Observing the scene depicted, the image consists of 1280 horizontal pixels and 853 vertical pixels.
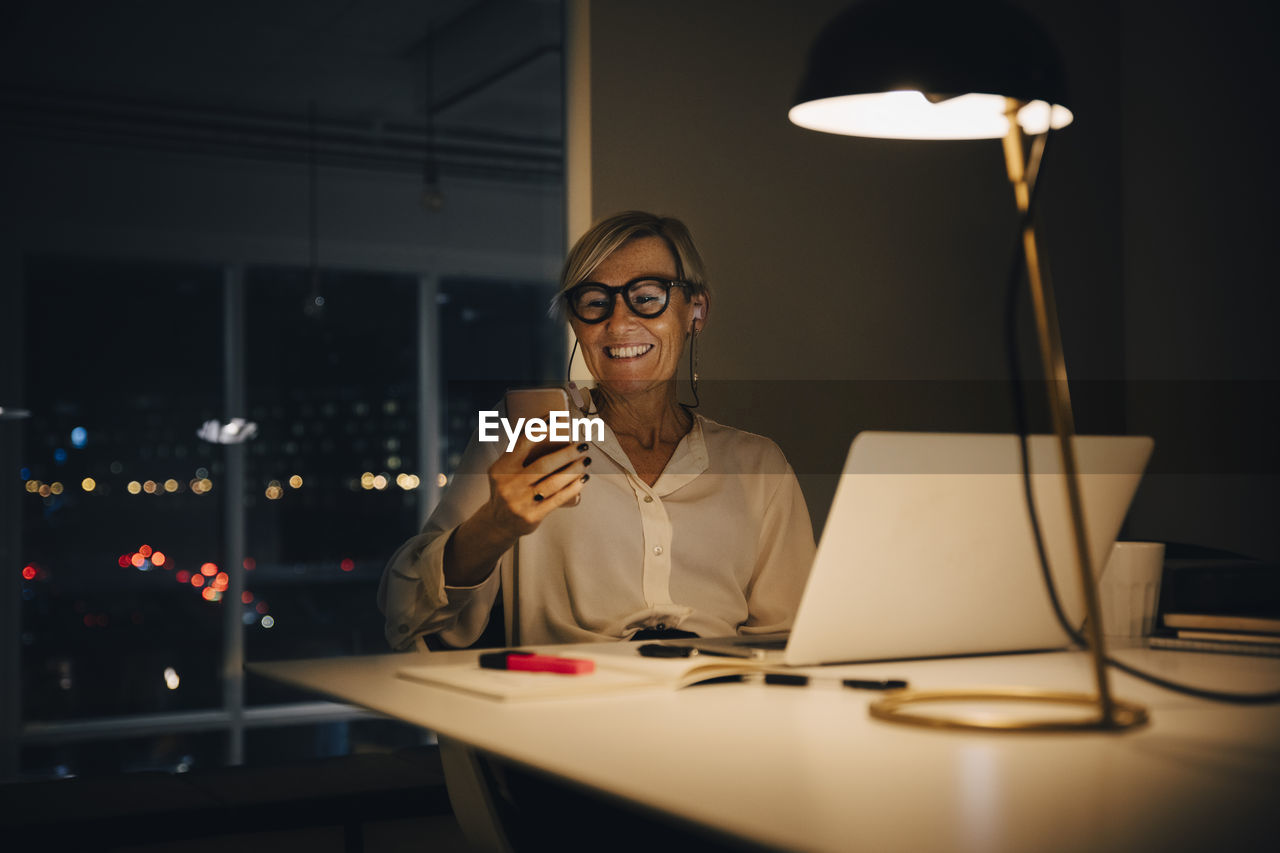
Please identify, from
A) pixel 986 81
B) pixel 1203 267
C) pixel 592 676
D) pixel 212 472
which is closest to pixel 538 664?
pixel 592 676

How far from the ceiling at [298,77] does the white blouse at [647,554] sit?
2.93 meters

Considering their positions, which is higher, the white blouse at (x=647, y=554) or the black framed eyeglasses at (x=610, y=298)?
the black framed eyeglasses at (x=610, y=298)

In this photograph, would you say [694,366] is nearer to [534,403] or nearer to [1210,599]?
[534,403]

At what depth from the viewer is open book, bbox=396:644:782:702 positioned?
1.22 meters

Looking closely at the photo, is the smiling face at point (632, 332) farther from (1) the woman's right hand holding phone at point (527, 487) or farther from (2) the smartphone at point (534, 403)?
(2) the smartphone at point (534, 403)

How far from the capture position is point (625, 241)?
237 centimetres

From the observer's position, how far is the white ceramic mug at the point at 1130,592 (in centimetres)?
176

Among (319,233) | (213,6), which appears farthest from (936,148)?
(319,233)

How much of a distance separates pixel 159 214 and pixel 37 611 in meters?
2.33

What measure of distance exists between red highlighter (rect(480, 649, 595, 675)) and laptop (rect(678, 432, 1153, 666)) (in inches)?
8.8

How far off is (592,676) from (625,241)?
1244 mm

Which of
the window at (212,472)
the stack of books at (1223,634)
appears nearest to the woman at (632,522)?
the stack of books at (1223,634)

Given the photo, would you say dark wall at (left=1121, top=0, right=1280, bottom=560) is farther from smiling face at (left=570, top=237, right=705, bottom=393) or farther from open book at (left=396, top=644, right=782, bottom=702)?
open book at (left=396, top=644, right=782, bottom=702)

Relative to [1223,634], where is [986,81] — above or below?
above
